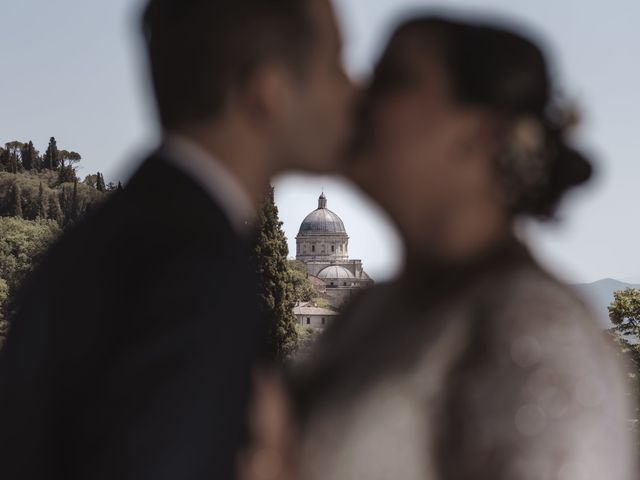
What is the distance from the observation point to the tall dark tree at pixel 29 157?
489ft

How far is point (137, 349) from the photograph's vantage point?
178 centimetres

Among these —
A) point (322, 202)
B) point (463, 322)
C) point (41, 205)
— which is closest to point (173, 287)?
point (463, 322)

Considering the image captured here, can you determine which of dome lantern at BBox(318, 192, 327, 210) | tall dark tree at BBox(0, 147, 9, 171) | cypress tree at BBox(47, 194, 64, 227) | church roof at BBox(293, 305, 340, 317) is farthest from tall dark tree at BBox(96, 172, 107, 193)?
church roof at BBox(293, 305, 340, 317)

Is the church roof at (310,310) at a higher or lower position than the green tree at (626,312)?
higher

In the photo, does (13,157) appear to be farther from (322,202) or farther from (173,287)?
(173,287)

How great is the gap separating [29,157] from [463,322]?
503 feet

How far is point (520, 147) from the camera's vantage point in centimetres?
217

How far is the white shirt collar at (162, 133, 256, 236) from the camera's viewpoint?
1903 mm

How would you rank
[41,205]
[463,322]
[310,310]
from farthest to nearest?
1. [41,205]
2. [310,310]
3. [463,322]

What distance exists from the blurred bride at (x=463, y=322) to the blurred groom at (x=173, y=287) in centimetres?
21

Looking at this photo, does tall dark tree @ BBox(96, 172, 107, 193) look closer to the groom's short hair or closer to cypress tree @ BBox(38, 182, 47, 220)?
cypress tree @ BBox(38, 182, 47, 220)

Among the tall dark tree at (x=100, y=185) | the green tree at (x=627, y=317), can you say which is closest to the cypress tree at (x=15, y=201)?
the tall dark tree at (x=100, y=185)

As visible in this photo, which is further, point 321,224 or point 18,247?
point 321,224

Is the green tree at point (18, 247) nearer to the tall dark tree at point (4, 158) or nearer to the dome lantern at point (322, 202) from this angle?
the tall dark tree at point (4, 158)
